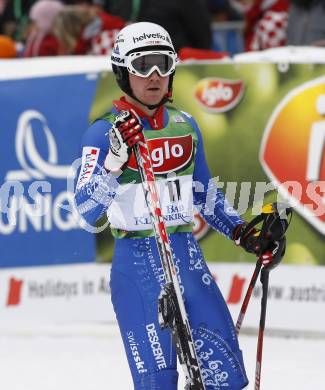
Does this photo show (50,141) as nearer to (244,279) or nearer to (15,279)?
(15,279)

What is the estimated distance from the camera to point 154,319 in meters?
5.32

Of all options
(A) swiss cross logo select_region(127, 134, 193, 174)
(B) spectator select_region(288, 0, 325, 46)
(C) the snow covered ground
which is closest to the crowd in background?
(B) spectator select_region(288, 0, 325, 46)

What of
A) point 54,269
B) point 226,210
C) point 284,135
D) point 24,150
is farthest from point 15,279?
point 226,210

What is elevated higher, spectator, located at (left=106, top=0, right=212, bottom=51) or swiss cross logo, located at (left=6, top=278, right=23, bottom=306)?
spectator, located at (left=106, top=0, right=212, bottom=51)

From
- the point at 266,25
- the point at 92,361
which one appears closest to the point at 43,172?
the point at 92,361

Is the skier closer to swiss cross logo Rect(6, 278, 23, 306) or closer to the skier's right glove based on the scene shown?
the skier's right glove

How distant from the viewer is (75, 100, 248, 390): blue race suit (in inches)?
207

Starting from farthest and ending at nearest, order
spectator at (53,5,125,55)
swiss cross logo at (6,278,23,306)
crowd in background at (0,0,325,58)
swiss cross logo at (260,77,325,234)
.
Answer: spectator at (53,5,125,55), crowd in background at (0,0,325,58), swiss cross logo at (6,278,23,306), swiss cross logo at (260,77,325,234)

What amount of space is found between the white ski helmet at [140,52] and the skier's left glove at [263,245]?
2.33ft

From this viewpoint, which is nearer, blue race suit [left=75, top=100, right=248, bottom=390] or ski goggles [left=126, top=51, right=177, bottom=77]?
blue race suit [left=75, top=100, right=248, bottom=390]

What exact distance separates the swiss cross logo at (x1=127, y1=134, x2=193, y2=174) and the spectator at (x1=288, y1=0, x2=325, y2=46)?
4670 mm

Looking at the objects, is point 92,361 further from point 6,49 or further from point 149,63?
point 149,63

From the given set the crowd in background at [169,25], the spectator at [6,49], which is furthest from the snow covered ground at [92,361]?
the crowd in background at [169,25]

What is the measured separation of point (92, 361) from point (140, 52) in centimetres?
322
